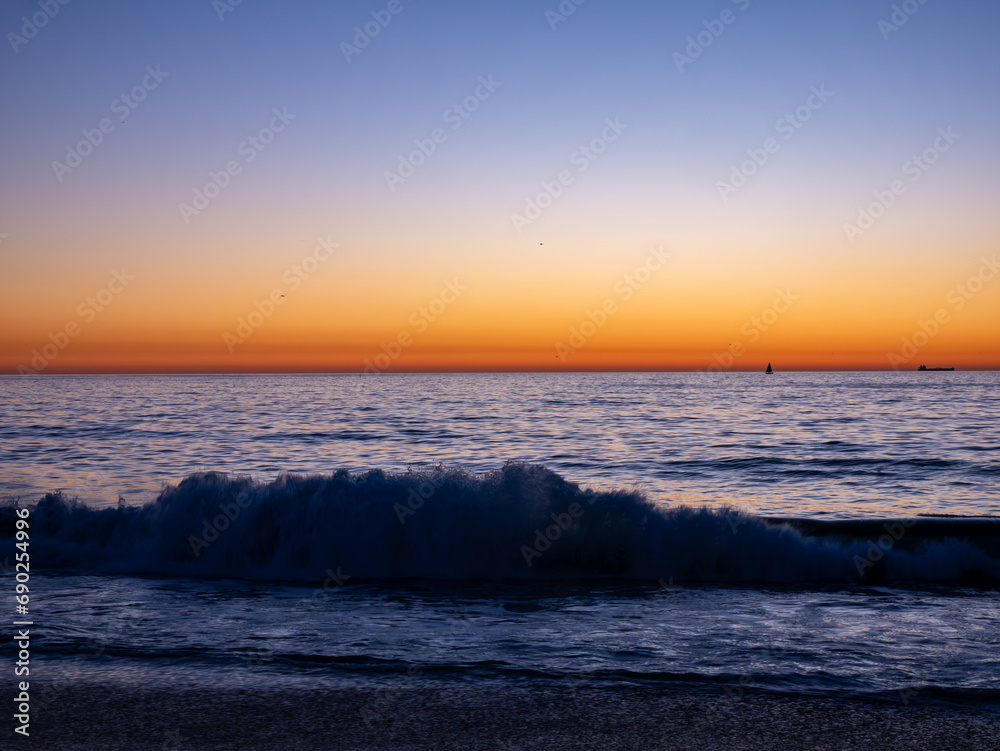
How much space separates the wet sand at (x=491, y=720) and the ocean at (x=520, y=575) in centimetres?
11

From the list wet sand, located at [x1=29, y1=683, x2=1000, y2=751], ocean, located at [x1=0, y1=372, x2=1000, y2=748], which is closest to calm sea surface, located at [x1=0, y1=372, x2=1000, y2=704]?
ocean, located at [x1=0, y1=372, x2=1000, y2=748]

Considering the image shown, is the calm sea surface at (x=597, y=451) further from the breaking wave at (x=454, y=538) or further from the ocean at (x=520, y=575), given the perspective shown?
the breaking wave at (x=454, y=538)

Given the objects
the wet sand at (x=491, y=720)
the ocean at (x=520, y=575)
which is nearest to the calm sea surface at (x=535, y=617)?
the ocean at (x=520, y=575)

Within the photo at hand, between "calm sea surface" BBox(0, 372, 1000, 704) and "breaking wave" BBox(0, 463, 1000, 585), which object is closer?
"calm sea surface" BBox(0, 372, 1000, 704)

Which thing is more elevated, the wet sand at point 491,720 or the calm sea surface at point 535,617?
the wet sand at point 491,720

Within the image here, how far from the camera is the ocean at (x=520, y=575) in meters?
6.25

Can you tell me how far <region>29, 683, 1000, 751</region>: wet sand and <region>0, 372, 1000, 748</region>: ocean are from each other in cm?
11

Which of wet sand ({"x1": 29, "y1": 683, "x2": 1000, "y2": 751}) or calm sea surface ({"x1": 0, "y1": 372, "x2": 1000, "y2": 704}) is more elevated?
wet sand ({"x1": 29, "y1": 683, "x2": 1000, "y2": 751})

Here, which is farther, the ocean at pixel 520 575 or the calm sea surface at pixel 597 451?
the calm sea surface at pixel 597 451

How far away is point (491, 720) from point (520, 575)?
6062 millimetres

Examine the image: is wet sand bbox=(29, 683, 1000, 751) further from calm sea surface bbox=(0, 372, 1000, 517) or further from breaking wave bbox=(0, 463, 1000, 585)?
calm sea surface bbox=(0, 372, 1000, 517)

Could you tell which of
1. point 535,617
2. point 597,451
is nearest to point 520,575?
point 535,617

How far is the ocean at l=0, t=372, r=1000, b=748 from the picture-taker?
6.25 meters

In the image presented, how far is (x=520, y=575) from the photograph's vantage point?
441 inches
